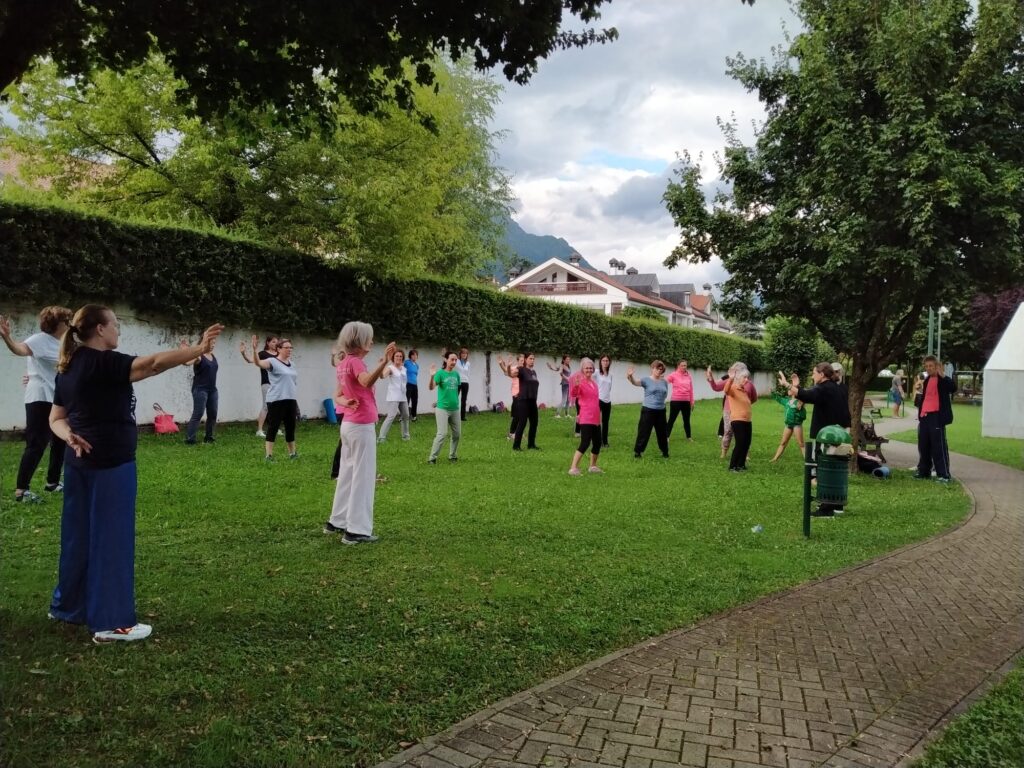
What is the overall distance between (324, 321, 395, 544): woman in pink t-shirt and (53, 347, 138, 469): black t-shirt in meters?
2.55

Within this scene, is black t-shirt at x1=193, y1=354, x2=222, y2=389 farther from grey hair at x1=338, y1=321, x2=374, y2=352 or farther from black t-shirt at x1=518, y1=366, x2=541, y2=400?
grey hair at x1=338, y1=321, x2=374, y2=352

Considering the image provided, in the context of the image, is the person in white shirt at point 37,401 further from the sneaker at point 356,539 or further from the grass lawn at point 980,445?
the grass lawn at point 980,445

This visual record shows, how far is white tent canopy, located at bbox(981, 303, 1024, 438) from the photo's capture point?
1588cm

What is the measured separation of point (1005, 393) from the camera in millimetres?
16031

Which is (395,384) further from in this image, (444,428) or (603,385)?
(603,385)

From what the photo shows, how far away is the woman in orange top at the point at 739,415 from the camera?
12531 mm

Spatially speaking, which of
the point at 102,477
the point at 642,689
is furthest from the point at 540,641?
the point at 102,477

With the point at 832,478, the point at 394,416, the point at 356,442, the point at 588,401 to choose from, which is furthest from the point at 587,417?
the point at 356,442

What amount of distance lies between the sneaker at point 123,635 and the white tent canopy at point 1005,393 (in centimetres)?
1690

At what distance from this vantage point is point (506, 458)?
13172mm

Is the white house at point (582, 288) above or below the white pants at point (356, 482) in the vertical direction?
above

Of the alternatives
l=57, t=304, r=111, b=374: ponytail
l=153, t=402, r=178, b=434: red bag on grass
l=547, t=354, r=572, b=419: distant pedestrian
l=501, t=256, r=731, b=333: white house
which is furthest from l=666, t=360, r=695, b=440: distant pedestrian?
l=501, t=256, r=731, b=333: white house

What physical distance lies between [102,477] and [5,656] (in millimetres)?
1038

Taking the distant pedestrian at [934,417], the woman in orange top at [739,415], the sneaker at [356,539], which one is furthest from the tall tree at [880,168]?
the sneaker at [356,539]
